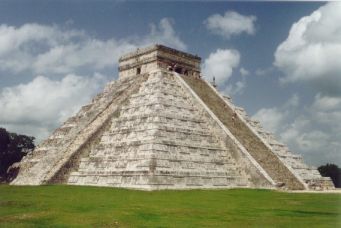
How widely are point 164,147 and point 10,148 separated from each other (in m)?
27.7

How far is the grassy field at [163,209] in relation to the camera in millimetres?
12375

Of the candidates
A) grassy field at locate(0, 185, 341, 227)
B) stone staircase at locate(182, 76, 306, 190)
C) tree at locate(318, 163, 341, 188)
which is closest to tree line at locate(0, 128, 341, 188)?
tree at locate(318, 163, 341, 188)

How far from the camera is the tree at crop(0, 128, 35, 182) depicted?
1831 inches

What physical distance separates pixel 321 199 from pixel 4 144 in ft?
116

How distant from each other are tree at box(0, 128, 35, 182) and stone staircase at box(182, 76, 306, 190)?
2241 centimetres

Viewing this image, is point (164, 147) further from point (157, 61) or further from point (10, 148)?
point (10, 148)

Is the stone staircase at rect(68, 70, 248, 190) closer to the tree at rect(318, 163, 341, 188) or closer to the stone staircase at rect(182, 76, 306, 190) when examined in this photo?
the stone staircase at rect(182, 76, 306, 190)

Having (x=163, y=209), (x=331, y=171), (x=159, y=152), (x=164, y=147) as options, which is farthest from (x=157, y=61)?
(x=331, y=171)

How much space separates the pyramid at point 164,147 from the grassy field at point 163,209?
9.63 feet

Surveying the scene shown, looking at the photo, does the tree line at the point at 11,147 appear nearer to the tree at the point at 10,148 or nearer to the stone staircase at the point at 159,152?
the tree at the point at 10,148

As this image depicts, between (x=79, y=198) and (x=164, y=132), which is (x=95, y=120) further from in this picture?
(x=79, y=198)

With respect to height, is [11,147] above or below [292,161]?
above

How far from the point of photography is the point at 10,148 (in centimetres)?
4712

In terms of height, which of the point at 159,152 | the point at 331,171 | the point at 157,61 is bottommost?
the point at 159,152
